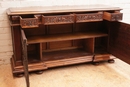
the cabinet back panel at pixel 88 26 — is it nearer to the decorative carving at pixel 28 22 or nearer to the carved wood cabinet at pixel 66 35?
the carved wood cabinet at pixel 66 35

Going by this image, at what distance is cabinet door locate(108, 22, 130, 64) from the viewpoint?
206 cm

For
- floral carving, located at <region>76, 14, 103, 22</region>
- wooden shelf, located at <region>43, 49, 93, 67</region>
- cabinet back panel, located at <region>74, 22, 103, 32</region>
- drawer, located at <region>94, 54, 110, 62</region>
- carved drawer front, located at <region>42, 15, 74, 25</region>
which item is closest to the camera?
carved drawer front, located at <region>42, 15, 74, 25</region>

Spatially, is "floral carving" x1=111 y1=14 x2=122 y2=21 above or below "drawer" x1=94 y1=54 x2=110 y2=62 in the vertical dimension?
above

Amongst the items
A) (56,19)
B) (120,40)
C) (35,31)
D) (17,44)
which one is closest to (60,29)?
(35,31)

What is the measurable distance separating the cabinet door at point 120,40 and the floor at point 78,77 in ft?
0.65

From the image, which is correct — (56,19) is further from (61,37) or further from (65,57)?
(65,57)

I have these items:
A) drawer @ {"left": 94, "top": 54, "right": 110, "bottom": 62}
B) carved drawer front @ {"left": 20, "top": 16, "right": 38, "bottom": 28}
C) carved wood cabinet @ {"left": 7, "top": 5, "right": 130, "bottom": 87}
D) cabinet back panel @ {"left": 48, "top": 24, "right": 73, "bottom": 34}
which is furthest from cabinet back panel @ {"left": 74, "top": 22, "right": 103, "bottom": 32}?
carved drawer front @ {"left": 20, "top": 16, "right": 38, "bottom": 28}

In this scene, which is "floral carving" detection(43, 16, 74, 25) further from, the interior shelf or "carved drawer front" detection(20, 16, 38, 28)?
the interior shelf

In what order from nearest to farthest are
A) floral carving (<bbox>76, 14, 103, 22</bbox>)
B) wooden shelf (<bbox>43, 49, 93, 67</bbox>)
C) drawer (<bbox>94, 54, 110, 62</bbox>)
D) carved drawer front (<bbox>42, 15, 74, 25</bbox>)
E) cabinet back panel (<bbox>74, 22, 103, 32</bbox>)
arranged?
1. carved drawer front (<bbox>42, 15, 74, 25</bbox>)
2. floral carving (<bbox>76, 14, 103, 22</bbox>)
3. wooden shelf (<bbox>43, 49, 93, 67</bbox>)
4. drawer (<bbox>94, 54, 110, 62</bbox>)
5. cabinet back panel (<bbox>74, 22, 103, 32</bbox>)

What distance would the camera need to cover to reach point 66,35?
2295 millimetres

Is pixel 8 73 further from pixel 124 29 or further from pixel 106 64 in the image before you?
pixel 124 29

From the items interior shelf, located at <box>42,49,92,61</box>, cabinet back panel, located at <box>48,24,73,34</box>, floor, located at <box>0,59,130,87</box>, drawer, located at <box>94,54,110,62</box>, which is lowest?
floor, located at <box>0,59,130,87</box>

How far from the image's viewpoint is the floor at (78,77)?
6.37 ft

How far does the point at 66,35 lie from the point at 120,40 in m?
0.66
